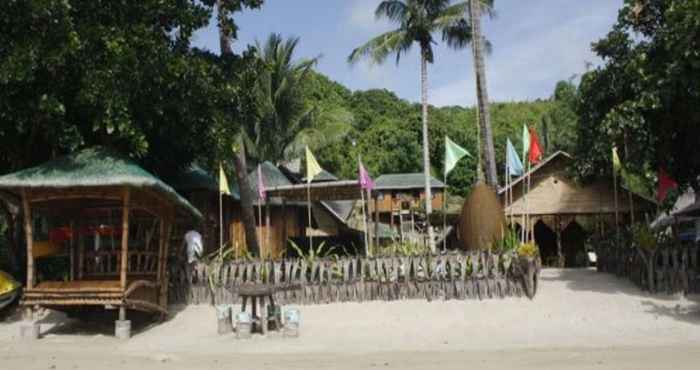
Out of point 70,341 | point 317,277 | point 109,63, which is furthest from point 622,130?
point 70,341

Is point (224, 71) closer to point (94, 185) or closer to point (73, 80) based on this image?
point (73, 80)

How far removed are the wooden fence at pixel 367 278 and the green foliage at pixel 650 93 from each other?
11.6 ft

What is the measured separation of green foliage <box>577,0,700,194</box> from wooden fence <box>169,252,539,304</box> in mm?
3550

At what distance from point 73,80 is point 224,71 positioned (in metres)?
3.58

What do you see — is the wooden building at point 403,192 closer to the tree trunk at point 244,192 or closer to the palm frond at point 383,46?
the palm frond at point 383,46

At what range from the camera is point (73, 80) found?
14.0 metres

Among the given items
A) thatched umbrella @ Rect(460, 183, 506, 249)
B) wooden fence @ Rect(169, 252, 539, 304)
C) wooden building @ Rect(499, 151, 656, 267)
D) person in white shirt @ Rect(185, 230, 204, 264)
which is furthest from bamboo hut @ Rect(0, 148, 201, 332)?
wooden building @ Rect(499, 151, 656, 267)

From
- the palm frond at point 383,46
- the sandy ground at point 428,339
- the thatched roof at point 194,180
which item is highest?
the palm frond at point 383,46

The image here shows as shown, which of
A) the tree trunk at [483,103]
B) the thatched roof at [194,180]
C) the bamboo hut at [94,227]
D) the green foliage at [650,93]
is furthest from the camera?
the tree trunk at [483,103]

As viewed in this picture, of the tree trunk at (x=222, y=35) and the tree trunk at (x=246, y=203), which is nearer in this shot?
the tree trunk at (x=222, y=35)

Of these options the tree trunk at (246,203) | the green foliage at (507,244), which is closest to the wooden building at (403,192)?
the tree trunk at (246,203)

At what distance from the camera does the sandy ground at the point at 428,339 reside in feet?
31.9

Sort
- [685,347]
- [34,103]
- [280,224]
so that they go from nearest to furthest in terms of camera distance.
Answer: [685,347]
[34,103]
[280,224]

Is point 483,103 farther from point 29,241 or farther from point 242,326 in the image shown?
point 29,241
